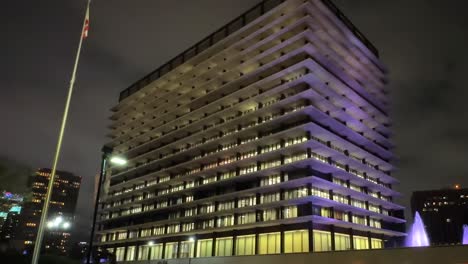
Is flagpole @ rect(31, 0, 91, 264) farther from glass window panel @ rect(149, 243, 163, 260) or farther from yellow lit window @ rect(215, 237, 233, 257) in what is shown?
glass window panel @ rect(149, 243, 163, 260)

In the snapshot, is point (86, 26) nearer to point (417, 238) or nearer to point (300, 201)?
point (300, 201)

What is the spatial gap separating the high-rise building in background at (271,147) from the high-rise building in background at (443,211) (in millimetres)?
108113

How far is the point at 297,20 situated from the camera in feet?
220

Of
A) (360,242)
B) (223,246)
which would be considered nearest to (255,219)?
(223,246)

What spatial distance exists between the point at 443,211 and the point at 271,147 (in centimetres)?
13950

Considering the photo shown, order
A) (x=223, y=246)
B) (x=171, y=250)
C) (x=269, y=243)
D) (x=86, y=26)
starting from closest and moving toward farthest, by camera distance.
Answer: (x=86, y=26), (x=269, y=243), (x=223, y=246), (x=171, y=250)

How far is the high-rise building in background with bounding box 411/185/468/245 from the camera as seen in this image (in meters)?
167

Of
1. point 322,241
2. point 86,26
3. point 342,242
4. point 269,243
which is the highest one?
point 86,26

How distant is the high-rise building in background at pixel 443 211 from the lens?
16700 cm

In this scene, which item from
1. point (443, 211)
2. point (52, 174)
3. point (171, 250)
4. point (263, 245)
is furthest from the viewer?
point (443, 211)

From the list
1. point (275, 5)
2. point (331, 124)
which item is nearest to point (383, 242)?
point (331, 124)

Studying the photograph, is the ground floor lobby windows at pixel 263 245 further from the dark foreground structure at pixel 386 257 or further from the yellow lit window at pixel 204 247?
the dark foreground structure at pixel 386 257

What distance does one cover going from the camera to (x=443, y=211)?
172 meters

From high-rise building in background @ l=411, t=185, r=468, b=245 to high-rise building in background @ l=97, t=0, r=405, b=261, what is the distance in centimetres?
10811
